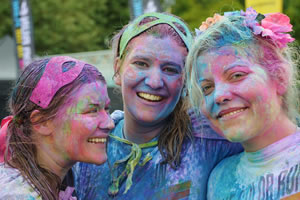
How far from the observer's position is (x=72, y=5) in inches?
803

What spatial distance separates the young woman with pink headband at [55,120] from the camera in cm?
202

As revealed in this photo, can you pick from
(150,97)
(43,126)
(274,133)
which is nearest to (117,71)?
(150,97)

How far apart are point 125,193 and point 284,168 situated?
0.89 metres

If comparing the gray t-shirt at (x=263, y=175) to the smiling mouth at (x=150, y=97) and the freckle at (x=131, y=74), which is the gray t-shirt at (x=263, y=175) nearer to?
the smiling mouth at (x=150, y=97)

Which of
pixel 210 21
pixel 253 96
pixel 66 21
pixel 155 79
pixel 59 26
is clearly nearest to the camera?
pixel 253 96

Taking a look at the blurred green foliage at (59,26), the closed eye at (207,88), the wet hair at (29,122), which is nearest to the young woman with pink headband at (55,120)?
the wet hair at (29,122)

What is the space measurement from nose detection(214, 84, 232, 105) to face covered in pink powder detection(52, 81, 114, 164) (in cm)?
60

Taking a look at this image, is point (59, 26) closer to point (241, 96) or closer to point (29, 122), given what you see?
point (29, 122)

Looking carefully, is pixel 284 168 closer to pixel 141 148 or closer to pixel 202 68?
pixel 202 68

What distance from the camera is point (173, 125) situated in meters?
2.42

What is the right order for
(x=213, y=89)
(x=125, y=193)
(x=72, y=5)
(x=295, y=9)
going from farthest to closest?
(x=72, y=5) → (x=295, y=9) → (x=125, y=193) → (x=213, y=89)

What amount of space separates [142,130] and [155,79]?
1.13 ft

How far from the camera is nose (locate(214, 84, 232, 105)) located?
6.27ft

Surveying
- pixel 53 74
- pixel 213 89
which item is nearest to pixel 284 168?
pixel 213 89
